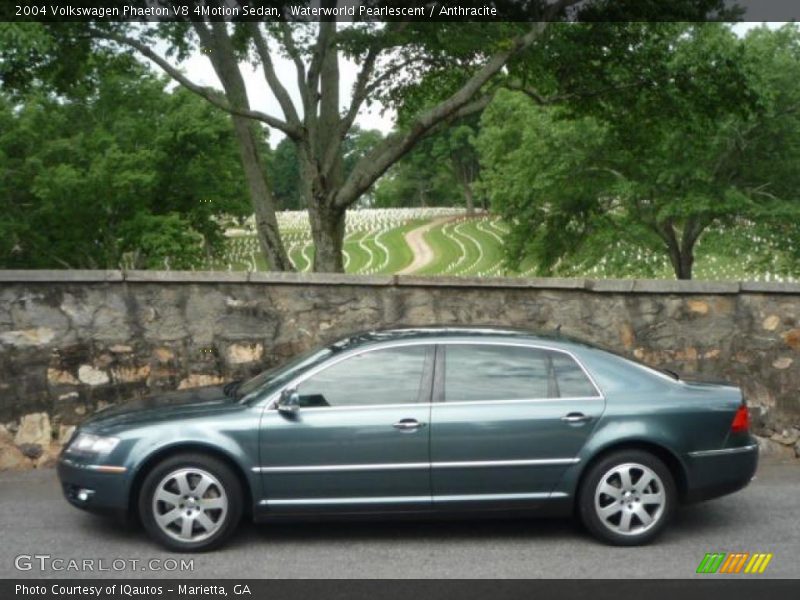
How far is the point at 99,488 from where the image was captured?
6.27 metres

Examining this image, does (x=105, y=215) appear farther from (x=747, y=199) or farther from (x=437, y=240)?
(x=437, y=240)

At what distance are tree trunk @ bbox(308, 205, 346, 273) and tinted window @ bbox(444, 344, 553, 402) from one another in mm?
7683

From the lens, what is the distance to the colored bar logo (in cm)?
595

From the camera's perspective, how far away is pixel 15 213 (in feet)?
110

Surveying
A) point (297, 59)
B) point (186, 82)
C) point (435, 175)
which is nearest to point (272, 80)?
point (297, 59)

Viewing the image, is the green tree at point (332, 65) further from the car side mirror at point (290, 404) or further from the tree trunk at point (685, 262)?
the tree trunk at point (685, 262)

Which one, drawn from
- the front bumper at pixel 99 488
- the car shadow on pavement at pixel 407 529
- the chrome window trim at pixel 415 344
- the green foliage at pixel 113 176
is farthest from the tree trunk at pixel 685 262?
the front bumper at pixel 99 488

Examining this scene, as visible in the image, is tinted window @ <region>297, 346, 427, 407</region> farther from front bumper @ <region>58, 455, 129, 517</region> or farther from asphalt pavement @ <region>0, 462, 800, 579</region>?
front bumper @ <region>58, 455, 129, 517</region>

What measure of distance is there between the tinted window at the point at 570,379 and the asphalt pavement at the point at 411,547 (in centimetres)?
96

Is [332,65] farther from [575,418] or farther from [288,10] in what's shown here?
[575,418]

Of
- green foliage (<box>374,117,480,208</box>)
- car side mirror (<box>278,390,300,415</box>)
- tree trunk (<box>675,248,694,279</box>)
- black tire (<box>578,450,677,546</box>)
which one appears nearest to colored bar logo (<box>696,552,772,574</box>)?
black tire (<box>578,450,677,546</box>)

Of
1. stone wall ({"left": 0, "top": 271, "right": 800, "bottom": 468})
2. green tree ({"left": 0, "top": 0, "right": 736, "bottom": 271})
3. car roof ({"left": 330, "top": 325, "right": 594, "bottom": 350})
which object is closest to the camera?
car roof ({"left": 330, "top": 325, "right": 594, "bottom": 350})

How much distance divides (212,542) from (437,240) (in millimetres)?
64277

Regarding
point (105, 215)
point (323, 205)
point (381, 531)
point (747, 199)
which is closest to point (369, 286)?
point (381, 531)
